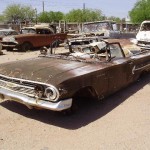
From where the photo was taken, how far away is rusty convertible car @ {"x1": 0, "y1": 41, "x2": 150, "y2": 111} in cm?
496

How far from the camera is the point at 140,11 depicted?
152 ft

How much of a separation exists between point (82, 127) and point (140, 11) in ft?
143

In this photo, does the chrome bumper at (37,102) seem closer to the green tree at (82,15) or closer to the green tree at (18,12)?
the green tree at (82,15)

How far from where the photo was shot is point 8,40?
688 inches

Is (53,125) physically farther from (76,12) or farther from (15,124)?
(76,12)

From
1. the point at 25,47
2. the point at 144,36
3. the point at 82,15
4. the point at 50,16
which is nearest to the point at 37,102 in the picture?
the point at 144,36

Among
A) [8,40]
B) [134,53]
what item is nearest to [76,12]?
[8,40]

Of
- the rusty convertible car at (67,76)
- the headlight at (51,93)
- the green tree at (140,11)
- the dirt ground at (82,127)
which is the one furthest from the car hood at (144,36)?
the green tree at (140,11)

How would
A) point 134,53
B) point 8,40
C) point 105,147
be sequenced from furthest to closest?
1. point 8,40
2. point 134,53
3. point 105,147

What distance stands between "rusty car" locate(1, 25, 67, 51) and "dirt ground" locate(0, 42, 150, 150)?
1135 centimetres

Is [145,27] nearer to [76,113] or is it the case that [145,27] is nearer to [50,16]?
[76,113]

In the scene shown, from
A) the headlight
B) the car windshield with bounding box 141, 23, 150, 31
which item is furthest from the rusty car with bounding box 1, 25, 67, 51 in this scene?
the headlight

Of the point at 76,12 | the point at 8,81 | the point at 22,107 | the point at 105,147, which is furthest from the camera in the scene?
the point at 76,12

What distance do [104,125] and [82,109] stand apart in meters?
0.89
